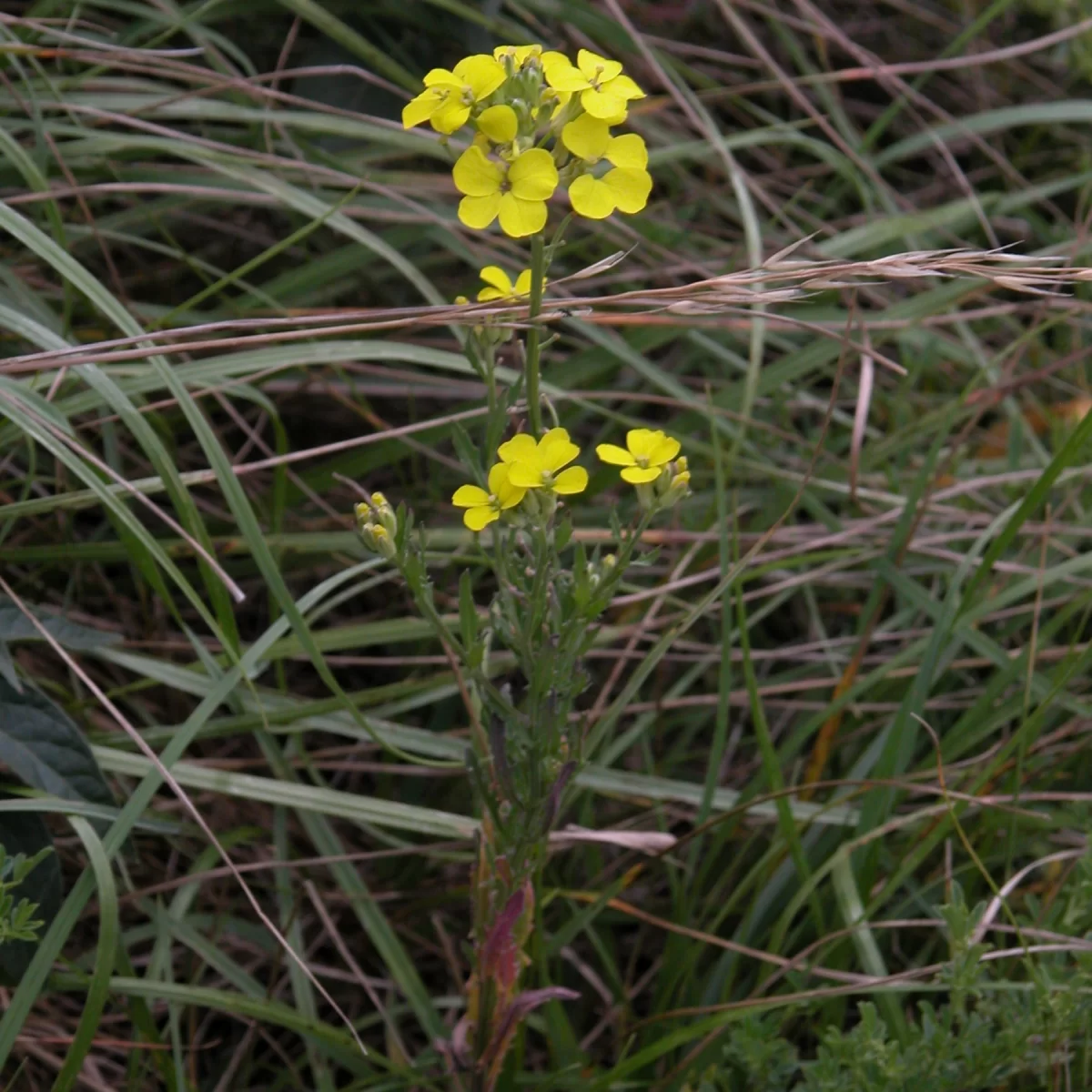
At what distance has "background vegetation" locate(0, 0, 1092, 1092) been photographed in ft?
4.26

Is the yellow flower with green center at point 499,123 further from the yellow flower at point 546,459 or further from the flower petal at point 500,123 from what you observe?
the yellow flower at point 546,459

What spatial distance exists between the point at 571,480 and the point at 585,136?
28 centimetres

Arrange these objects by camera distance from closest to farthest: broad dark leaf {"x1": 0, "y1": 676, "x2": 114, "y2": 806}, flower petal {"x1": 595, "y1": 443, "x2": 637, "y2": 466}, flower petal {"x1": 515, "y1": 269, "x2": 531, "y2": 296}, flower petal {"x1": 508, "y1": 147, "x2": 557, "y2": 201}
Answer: flower petal {"x1": 508, "y1": 147, "x2": 557, "y2": 201}
flower petal {"x1": 595, "y1": 443, "x2": 637, "y2": 466}
flower petal {"x1": 515, "y1": 269, "x2": 531, "y2": 296}
broad dark leaf {"x1": 0, "y1": 676, "x2": 114, "y2": 806}

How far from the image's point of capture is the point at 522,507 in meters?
A: 1.01

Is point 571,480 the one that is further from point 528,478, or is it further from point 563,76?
point 563,76

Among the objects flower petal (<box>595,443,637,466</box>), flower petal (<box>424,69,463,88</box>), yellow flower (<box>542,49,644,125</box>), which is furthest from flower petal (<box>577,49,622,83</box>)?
flower petal (<box>595,443,637,466</box>)

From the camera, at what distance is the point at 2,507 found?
1.38 metres

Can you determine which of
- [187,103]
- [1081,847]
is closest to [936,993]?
[1081,847]

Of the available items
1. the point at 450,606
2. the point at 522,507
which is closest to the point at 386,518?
the point at 522,507

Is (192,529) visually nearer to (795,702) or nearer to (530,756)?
(530,756)

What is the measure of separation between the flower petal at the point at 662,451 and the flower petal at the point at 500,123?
29cm

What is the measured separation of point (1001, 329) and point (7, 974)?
2.09 m

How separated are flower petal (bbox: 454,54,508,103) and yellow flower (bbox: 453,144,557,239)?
45 millimetres

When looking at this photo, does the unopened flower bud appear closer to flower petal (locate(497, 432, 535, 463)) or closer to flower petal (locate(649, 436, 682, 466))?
flower petal (locate(497, 432, 535, 463))
